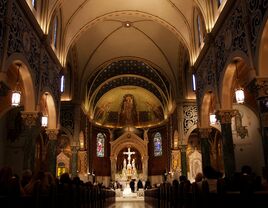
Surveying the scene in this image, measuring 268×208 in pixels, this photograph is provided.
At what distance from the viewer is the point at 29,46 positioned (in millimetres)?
11953

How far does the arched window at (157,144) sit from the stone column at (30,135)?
908 inches

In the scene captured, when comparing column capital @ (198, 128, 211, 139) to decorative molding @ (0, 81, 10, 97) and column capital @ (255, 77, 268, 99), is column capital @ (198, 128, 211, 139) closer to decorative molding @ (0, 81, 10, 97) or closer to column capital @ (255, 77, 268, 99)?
column capital @ (255, 77, 268, 99)

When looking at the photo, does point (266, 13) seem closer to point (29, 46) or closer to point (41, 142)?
point (29, 46)

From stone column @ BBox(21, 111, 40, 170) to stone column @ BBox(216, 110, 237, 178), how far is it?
7543 mm

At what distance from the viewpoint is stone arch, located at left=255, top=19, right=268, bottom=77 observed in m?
8.91

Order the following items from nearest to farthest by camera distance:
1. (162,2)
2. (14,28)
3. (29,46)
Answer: (14,28) < (29,46) < (162,2)

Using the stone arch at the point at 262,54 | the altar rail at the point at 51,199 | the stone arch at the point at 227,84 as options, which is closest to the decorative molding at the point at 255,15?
the stone arch at the point at 262,54

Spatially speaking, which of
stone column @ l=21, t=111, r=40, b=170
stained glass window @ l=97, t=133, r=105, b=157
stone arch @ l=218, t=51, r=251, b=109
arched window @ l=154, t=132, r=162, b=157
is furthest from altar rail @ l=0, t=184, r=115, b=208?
arched window @ l=154, t=132, r=162, b=157

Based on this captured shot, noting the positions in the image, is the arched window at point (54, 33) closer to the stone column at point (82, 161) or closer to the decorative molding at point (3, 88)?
the decorative molding at point (3, 88)

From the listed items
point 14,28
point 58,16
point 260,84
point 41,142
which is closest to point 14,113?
point 41,142

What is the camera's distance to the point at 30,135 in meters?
12.3

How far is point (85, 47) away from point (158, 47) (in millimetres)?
5667

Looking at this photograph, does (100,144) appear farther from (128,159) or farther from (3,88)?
(3,88)

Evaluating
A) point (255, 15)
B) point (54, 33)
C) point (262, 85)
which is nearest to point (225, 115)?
point (262, 85)
